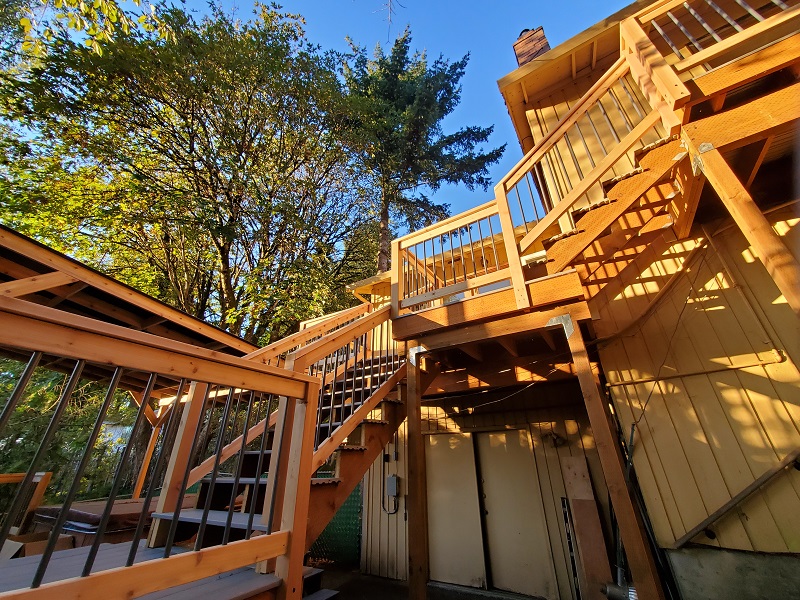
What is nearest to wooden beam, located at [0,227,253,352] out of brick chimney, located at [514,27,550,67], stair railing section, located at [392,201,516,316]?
stair railing section, located at [392,201,516,316]

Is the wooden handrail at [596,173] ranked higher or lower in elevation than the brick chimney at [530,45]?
lower

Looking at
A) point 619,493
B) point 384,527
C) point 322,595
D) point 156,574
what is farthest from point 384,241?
point 156,574

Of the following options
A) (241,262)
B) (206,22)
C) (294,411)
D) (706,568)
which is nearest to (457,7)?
(294,411)

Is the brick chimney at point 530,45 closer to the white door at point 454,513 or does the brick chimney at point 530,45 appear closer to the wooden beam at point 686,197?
the wooden beam at point 686,197

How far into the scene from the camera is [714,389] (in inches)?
112

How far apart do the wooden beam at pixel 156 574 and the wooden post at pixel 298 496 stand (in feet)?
0.29

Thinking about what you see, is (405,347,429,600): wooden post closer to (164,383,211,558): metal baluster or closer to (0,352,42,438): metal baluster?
(164,383,211,558): metal baluster

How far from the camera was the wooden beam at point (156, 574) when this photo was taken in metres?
1.02

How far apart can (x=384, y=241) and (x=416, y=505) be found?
305 inches

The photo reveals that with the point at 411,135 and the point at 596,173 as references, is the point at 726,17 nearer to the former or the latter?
the point at 596,173

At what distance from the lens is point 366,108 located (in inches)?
380

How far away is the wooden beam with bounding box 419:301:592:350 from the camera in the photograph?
2.91 meters

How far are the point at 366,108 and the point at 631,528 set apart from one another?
10.6 m

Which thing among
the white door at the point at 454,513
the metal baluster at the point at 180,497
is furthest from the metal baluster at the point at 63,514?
the white door at the point at 454,513
